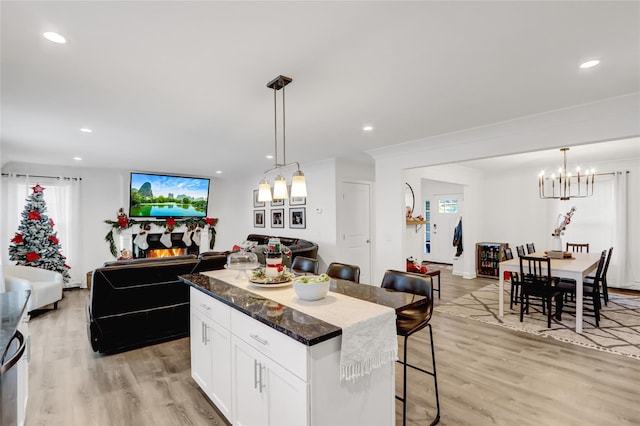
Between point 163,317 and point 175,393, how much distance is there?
46.9 inches

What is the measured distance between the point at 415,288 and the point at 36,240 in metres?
6.63

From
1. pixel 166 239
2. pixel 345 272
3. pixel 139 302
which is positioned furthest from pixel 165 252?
pixel 345 272

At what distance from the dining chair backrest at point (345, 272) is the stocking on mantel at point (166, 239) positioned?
19.4 ft

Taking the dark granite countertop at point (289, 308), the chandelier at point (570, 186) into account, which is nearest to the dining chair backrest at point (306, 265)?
the dark granite countertop at point (289, 308)

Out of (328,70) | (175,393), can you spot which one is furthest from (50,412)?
(328,70)

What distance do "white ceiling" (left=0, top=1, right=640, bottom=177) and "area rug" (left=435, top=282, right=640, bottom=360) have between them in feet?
8.63

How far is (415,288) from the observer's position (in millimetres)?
2375

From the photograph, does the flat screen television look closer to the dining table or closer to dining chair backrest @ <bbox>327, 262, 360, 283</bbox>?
dining chair backrest @ <bbox>327, 262, 360, 283</bbox>

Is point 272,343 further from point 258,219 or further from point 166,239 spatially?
point 166,239

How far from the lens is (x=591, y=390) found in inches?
101

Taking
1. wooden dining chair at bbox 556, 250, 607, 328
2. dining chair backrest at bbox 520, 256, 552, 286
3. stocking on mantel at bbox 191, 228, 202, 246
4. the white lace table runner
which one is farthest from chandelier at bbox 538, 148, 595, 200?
stocking on mantel at bbox 191, 228, 202, 246

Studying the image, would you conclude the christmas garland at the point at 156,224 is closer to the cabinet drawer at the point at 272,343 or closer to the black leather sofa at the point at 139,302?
the black leather sofa at the point at 139,302

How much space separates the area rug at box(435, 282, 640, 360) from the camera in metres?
3.50

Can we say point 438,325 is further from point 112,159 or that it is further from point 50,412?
point 112,159
